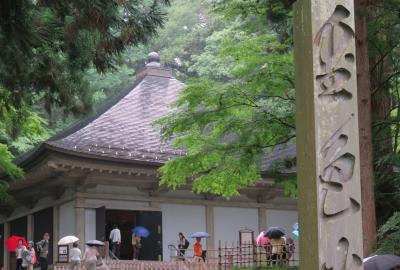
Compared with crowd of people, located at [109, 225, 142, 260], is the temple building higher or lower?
higher

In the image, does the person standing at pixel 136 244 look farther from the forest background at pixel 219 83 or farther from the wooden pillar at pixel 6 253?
the forest background at pixel 219 83

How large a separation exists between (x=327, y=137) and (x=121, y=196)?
41.8 feet

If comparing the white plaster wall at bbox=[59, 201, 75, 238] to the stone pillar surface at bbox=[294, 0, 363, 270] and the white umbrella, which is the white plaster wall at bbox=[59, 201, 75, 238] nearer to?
the white umbrella

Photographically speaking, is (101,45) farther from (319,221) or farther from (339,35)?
(319,221)

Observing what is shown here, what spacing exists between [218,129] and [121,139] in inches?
310

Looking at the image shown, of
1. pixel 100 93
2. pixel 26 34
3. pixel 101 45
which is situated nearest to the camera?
pixel 26 34

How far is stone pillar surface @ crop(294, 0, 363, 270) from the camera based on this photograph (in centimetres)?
467

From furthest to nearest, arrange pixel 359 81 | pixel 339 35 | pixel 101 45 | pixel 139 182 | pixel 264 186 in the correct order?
pixel 264 186 → pixel 139 182 → pixel 359 81 → pixel 101 45 → pixel 339 35

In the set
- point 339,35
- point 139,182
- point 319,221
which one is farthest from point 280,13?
point 139,182

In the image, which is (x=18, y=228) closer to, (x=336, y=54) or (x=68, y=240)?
(x=68, y=240)

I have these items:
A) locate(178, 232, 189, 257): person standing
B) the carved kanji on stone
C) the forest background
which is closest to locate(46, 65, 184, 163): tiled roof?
locate(178, 232, 189, 257): person standing

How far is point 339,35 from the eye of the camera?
4.98 m

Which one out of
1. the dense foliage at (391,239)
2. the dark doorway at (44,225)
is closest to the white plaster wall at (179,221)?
the dark doorway at (44,225)

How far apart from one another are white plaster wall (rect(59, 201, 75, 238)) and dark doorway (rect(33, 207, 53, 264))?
54 cm
